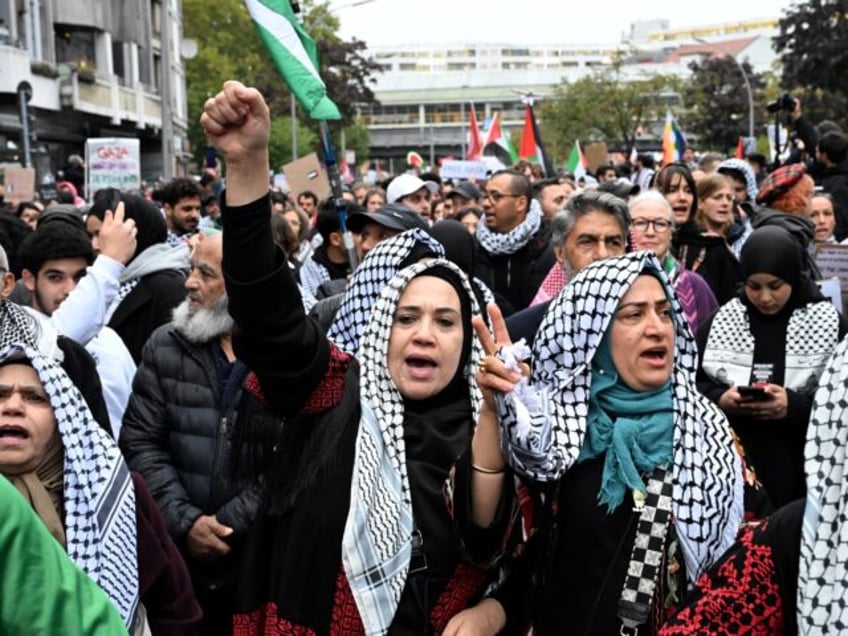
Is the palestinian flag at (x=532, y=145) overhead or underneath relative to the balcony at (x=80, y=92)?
underneath

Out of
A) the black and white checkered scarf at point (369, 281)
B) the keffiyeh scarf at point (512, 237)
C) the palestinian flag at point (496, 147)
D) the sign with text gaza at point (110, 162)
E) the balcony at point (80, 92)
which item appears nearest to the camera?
the black and white checkered scarf at point (369, 281)

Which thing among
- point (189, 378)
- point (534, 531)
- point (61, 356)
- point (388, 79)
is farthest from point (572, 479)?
point (388, 79)

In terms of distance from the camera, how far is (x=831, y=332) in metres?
5.45

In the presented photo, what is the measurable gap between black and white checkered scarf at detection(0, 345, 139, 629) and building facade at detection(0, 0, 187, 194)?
23349 mm

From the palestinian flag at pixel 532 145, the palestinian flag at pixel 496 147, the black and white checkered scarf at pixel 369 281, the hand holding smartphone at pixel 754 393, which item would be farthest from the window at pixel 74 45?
the black and white checkered scarf at pixel 369 281

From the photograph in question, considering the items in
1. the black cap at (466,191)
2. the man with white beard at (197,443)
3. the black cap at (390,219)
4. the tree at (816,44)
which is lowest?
the man with white beard at (197,443)

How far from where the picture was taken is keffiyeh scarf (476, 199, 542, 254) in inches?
320

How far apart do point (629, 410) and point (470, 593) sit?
0.66 metres

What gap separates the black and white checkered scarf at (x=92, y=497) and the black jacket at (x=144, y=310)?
2.73 m

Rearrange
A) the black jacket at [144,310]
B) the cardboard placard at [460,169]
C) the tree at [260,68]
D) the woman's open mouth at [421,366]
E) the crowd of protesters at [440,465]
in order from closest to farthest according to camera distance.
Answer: the crowd of protesters at [440,465] → the woman's open mouth at [421,366] → the black jacket at [144,310] → the cardboard placard at [460,169] → the tree at [260,68]

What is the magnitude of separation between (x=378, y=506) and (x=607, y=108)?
65632 millimetres

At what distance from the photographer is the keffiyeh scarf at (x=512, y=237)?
8.13 meters

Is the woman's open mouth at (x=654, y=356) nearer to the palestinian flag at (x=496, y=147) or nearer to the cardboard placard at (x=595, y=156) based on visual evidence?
the palestinian flag at (x=496, y=147)

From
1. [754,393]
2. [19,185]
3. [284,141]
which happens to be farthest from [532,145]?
[284,141]
